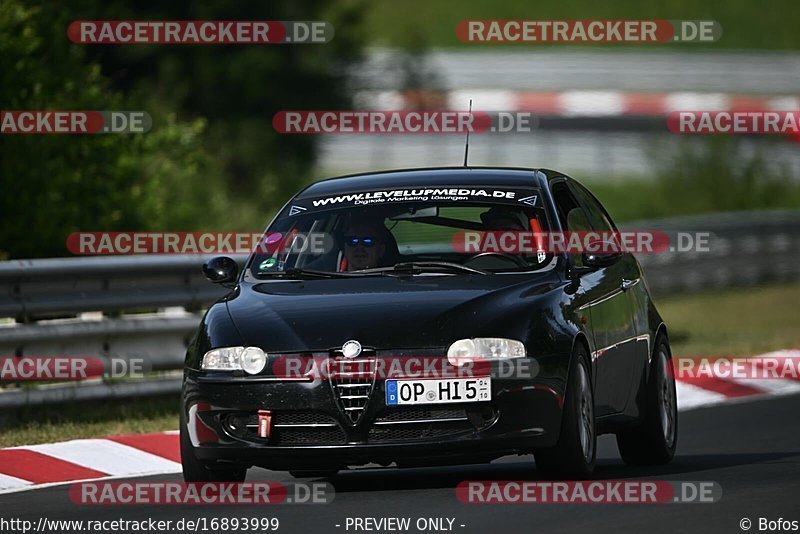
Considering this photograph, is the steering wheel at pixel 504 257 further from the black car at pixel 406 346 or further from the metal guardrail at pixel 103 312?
the metal guardrail at pixel 103 312

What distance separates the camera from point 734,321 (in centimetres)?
2406

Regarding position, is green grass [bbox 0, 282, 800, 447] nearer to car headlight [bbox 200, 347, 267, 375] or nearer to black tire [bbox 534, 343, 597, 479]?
car headlight [bbox 200, 347, 267, 375]

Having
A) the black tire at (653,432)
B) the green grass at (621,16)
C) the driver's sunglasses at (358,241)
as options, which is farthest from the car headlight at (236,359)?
the green grass at (621,16)

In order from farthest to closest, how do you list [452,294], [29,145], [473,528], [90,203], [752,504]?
[90,203] < [29,145] < [452,294] < [752,504] < [473,528]

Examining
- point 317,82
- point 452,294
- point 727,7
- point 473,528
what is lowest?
point 473,528

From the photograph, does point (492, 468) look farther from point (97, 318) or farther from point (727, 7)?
point (727, 7)

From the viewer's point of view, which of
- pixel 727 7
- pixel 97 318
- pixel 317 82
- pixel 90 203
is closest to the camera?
pixel 97 318

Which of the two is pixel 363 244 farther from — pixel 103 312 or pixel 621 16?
pixel 621 16

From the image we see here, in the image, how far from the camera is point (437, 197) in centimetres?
993

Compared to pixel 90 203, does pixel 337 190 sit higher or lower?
lower

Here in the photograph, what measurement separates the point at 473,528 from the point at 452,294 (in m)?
1.57

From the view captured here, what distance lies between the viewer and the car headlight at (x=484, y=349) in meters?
8.52

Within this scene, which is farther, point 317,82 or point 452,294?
point 317,82

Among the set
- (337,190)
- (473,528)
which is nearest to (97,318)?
(337,190)
